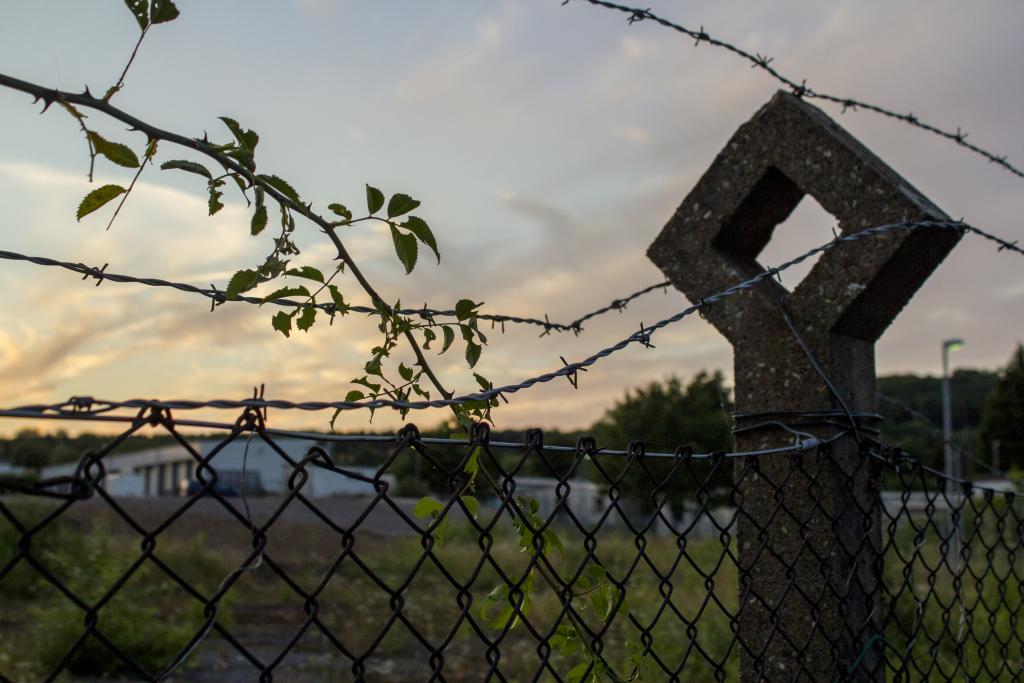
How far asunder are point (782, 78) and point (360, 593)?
1196cm

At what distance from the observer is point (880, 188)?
2.00 metres

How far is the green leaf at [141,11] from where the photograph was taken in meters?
1.03

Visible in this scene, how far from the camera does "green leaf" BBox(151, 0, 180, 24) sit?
1.04 meters

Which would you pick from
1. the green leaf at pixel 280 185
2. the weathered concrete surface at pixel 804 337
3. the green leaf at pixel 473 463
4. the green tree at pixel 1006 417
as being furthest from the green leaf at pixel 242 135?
the green tree at pixel 1006 417

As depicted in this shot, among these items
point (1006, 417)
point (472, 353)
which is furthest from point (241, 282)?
point (1006, 417)

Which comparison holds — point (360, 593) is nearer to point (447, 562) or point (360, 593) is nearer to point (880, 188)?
point (447, 562)

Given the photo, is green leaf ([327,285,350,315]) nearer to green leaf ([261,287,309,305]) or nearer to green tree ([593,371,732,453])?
green leaf ([261,287,309,305])

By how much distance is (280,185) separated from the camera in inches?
47.7

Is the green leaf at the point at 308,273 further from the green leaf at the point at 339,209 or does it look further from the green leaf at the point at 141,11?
the green leaf at the point at 141,11

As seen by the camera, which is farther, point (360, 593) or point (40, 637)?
point (360, 593)

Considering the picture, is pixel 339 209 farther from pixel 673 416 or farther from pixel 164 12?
pixel 673 416

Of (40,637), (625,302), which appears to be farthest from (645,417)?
(625,302)

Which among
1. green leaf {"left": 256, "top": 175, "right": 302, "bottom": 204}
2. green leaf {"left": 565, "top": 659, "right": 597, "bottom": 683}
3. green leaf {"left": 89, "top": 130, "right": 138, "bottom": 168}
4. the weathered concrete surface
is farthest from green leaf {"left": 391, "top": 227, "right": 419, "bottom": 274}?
the weathered concrete surface

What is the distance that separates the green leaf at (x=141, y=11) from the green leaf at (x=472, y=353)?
74cm
